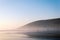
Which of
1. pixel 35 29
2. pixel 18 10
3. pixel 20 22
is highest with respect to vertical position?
pixel 18 10

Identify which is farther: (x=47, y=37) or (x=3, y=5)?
(x=3, y=5)

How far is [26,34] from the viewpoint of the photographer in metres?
1.52

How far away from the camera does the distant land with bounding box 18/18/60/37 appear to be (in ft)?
4.94

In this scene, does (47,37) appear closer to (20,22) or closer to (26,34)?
(26,34)

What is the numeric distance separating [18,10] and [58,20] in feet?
1.72

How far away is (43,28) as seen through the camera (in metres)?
1.52

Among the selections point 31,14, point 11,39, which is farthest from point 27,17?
point 11,39

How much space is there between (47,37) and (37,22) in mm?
222

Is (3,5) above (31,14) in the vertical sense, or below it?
above

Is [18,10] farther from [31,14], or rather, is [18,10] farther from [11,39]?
[11,39]

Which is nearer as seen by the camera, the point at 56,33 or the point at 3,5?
the point at 56,33

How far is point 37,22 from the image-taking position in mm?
1540

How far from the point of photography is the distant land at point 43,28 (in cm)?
151

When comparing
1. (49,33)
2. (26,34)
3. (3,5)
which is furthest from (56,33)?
(3,5)
